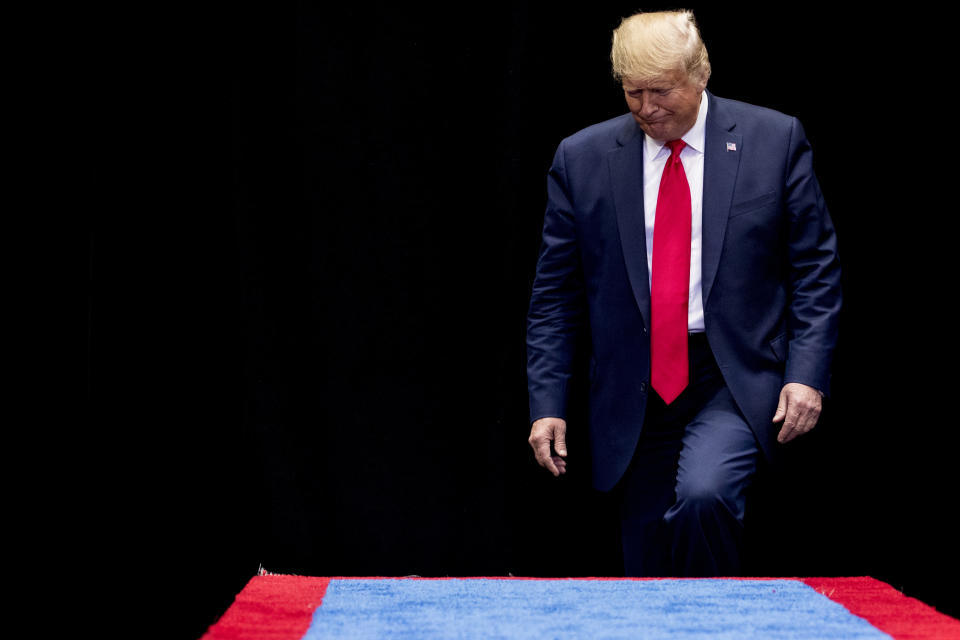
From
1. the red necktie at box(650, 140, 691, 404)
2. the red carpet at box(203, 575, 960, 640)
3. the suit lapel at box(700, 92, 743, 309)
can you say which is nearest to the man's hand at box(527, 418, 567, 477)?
the red necktie at box(650, 140, 691, 404)

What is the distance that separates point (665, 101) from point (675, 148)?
12cm

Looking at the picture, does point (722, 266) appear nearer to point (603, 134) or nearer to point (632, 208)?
point (632, 208)

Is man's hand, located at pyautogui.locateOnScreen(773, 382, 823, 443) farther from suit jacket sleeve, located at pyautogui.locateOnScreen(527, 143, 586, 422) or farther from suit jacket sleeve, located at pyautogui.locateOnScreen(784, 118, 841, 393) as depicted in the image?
suit jacket sleeve, located at pyautogui.locateOnScreen(527, 143, 586, 422)

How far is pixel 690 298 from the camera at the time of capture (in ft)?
7.34

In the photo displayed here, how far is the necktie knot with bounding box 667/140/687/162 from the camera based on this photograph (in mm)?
2255

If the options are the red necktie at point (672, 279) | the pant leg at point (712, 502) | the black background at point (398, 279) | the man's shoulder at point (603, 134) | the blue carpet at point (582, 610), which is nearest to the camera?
the blue carpet at point (582, 610)

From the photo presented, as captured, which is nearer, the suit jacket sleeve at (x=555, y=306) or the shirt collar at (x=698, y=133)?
the shirt collar at (x=698, y=133)

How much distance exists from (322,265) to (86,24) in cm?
71

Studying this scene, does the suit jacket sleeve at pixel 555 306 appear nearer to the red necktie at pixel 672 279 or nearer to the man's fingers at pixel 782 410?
the red necktie at pixel 672 279

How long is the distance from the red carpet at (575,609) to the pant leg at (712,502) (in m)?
0.43

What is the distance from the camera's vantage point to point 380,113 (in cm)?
268

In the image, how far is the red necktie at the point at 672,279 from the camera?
2215 millimetres

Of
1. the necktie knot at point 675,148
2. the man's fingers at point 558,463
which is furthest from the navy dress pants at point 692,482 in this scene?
the necktie knot at point 675,148

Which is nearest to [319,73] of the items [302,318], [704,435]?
[302,318]
